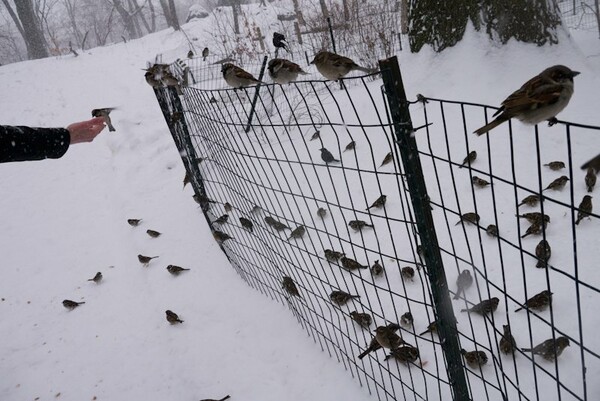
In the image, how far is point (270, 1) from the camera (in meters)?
31.0

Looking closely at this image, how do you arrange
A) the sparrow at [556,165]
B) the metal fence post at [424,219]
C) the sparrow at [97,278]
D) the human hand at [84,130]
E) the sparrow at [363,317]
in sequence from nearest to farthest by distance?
1. the metal fence post at [424,219]
2. the sparrow at [363,317]
3. the human hand at [84,130]
4. the sparrow at [556,165]
5. the sparrow at [97,278]

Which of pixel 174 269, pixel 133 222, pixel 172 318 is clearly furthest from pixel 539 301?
pixel 133 222

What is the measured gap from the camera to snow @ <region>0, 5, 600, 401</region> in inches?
131

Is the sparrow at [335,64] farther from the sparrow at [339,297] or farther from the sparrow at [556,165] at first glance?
the sparrow at [556,165]

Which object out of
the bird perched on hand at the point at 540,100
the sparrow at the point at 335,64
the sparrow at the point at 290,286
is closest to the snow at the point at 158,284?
the sparrow at the point at 290,286

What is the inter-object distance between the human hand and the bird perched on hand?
3.20 meters

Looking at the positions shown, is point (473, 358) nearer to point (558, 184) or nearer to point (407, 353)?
point (407, 353)

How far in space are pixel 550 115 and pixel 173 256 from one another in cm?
474

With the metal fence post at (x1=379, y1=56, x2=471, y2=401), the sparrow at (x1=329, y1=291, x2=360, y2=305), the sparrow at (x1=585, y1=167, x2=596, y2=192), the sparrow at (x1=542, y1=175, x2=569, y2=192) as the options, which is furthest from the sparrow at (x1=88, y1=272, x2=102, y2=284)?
the sparrow at (x1=585, y1=167, x2=596, y2=192)

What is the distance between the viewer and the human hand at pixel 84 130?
330cm

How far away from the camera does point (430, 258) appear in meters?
1.88

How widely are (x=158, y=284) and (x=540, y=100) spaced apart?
452 centimetres

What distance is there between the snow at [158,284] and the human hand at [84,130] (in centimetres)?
202

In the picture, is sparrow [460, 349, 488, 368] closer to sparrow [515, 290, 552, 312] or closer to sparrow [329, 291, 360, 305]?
sparrow [515, 290, 552, 312]
